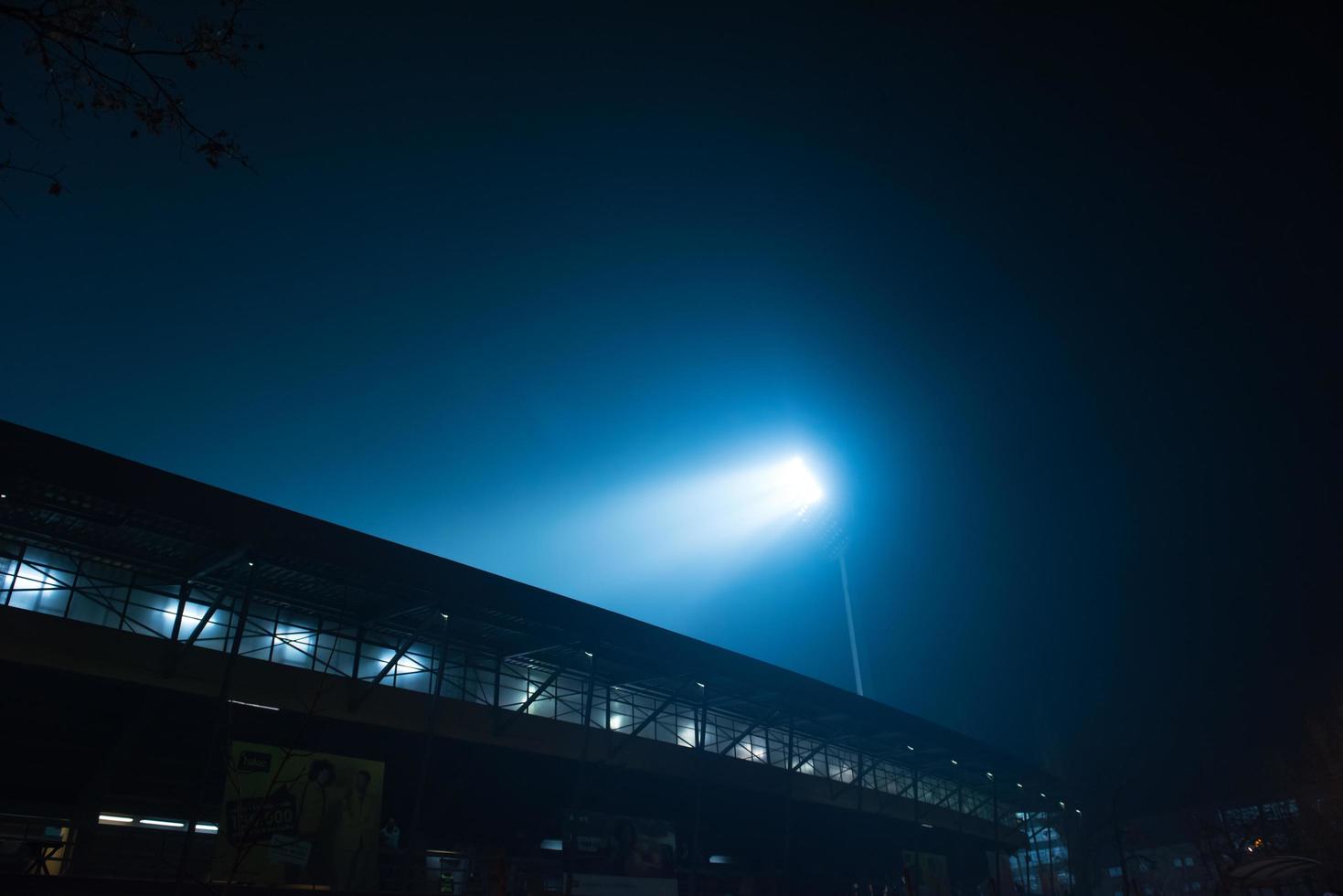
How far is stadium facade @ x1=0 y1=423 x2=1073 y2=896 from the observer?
21438 mm

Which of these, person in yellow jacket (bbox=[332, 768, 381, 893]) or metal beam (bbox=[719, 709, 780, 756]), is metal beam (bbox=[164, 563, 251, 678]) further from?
metal beam (bbox=[719, 709, 780, 756])

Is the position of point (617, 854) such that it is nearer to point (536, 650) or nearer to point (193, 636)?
point (536, 650)

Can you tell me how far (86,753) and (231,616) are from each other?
5.45 metres

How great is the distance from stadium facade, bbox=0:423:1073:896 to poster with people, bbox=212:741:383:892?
7 cm

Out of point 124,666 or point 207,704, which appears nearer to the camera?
point 124,666

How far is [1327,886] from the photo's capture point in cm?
4062

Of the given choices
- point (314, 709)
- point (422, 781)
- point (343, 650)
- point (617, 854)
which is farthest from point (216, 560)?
point (617, 854)

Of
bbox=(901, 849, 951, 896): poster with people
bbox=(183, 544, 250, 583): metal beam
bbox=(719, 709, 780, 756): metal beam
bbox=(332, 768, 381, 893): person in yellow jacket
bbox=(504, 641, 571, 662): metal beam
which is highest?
bbox=(183, 544, 250, 583): metal beam

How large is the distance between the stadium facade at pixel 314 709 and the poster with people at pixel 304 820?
2.6 inches

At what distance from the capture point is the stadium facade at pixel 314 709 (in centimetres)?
2144

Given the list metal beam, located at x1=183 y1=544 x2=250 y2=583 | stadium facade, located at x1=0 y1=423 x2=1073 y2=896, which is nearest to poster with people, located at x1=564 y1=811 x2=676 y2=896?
stadium facade, located at x1=0 y1=423 x2=1073 y2=896

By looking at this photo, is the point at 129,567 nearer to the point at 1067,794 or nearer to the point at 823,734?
the point at 823,734

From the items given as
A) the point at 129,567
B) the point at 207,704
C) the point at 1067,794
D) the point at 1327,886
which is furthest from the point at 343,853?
the point at 1067,794

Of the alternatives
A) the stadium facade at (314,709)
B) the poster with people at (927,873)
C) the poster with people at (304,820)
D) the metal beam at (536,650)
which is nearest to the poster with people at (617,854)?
the stadium facade at (314,709)
